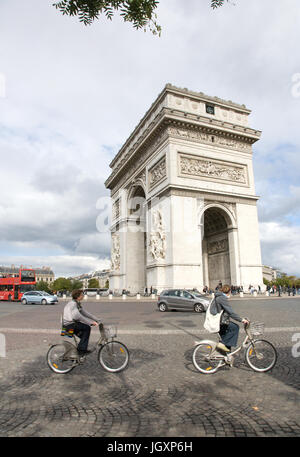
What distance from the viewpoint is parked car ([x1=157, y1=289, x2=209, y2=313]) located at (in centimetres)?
1576

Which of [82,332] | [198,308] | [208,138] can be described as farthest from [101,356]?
[208,138]

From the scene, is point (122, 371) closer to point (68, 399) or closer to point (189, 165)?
point (68, 399)

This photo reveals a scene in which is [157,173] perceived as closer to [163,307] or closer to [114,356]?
[163,307]

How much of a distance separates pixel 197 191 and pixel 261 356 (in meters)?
24.0

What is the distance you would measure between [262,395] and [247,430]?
107 cm

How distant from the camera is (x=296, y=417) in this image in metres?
3.31

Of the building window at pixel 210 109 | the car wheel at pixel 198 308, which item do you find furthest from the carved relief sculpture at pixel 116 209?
the car wheel at pixel 198 308

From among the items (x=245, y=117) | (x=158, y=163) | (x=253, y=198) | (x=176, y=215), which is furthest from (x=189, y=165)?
(x=245, y=117)

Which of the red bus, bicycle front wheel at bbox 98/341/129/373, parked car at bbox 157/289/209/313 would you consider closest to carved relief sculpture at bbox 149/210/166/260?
parked car at bbox 157/289/209/313

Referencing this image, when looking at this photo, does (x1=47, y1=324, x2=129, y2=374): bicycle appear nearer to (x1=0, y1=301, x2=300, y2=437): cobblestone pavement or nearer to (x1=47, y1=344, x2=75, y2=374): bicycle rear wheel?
(x1=47, y1=344, x2=75, y2=374): bicycle rear wheel

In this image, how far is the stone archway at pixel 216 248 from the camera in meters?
30.6

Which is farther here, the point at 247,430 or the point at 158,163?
the point at 158,163

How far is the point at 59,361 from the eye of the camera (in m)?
5.22

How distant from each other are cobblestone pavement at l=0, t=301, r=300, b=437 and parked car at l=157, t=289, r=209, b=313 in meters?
9.48
